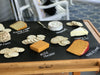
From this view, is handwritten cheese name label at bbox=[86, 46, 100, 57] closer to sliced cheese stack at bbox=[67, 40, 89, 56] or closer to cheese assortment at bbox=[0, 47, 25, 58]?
sliced cheese stack at bbox=[67, 40, 89, 56]

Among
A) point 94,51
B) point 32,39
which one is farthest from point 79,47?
point 32,39

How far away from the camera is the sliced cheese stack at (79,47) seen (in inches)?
42.6

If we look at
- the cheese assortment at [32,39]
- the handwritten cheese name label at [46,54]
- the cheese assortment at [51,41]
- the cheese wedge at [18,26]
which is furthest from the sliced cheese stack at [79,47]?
the cheese wedge at [18,26]

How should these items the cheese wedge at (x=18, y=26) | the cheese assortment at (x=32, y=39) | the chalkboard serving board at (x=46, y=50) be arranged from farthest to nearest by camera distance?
the cheese wedge at (x=18, y=26)
the cheese assortment at (x=32, y=39)
the chalkboard serving board at (x=46, y=50)

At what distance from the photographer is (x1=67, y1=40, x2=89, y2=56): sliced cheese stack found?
1083 millimetres

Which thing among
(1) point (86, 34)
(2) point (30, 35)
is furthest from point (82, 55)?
(2) point (30, 35)

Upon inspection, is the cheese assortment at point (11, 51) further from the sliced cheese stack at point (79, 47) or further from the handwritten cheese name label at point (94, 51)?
the handwritten cheese name label at point (94, 51)

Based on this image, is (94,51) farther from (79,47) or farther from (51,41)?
(51,41)

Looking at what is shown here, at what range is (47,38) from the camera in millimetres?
1301

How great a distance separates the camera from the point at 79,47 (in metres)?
1.13

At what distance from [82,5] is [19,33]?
322cm

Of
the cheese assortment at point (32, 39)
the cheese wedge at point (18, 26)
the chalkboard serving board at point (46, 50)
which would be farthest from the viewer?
the cheese wedge at point (18, 26)

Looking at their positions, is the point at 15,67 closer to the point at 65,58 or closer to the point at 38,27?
the point at 65,58

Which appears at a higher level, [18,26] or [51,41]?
[18,26]
